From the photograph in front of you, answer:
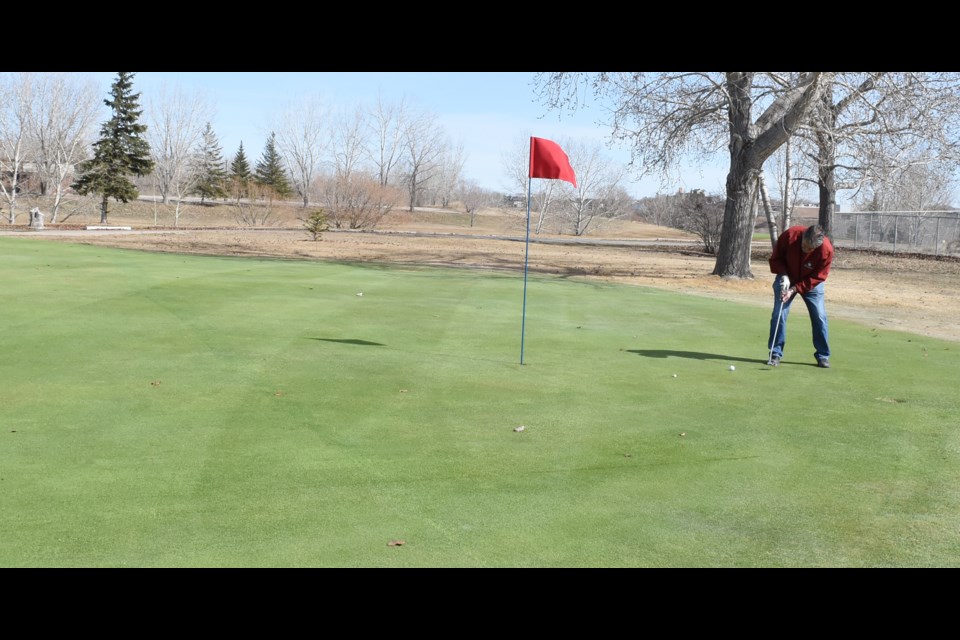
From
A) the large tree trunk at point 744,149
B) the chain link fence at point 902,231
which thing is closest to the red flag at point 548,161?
the large tree trunk at point 744,149

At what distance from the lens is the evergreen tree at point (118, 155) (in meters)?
58.1

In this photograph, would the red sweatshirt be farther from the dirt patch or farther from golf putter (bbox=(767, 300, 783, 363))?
the dirt patch

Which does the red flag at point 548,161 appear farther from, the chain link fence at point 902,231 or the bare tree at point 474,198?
the bare tree at point 474,198

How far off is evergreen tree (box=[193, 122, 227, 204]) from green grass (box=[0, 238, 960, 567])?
67.1 m

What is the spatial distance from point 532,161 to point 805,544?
6.30 metres

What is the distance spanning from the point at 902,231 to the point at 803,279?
117 feet

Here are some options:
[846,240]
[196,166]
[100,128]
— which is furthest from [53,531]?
[196,166]

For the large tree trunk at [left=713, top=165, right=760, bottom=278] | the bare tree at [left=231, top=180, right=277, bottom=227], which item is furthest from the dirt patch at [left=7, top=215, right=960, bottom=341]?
the bare tree at [left=231, top=180, right=277, bottom=227]

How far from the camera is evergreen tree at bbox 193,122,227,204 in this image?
7744 centimetres

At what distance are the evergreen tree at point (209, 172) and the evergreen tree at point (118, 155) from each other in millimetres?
14524

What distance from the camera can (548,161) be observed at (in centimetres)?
1008

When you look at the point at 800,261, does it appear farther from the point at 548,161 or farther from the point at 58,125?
the point at 58,125

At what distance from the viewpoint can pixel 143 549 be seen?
Result: 463 centimetres
